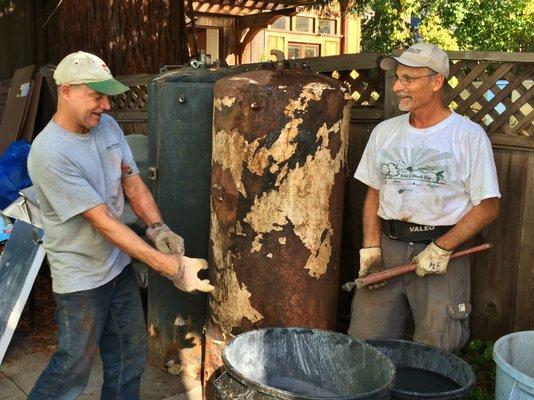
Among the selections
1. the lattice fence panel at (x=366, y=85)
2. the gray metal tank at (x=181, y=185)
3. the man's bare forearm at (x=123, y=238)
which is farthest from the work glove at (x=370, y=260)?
the lattice fence panel at (x=366, y=85)

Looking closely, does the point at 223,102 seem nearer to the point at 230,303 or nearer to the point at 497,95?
the point at 230,303

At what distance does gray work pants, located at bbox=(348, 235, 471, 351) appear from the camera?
10.5 feet

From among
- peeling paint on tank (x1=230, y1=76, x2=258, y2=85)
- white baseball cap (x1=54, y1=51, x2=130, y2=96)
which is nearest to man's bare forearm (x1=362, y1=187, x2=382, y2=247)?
peeling paint on tank (x1=230, y1=76, x2=258, y2=85)

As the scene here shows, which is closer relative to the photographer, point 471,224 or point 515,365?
point 515,365

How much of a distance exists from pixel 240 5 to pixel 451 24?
15.9ft

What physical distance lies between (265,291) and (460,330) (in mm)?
1010

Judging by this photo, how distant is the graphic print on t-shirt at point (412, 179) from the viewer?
311 cm

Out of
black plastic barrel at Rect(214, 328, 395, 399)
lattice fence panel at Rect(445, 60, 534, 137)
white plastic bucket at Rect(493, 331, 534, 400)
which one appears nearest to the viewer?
white plastic bucket at Rect(493, 331, 534, 400)

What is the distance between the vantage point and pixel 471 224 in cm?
305

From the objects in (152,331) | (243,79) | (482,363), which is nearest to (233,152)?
(243,79)

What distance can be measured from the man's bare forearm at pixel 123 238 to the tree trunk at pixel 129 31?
13.8 ft

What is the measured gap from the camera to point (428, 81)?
10.5 feet

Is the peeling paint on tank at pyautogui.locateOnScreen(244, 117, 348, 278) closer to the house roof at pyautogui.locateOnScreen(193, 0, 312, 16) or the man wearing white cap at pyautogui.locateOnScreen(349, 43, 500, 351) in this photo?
the man wearing white cap at pyautogui.locateOnScreen(349, 43, 500, 351)

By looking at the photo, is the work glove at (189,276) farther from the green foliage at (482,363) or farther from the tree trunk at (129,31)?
the tree trunk at (129,31)
